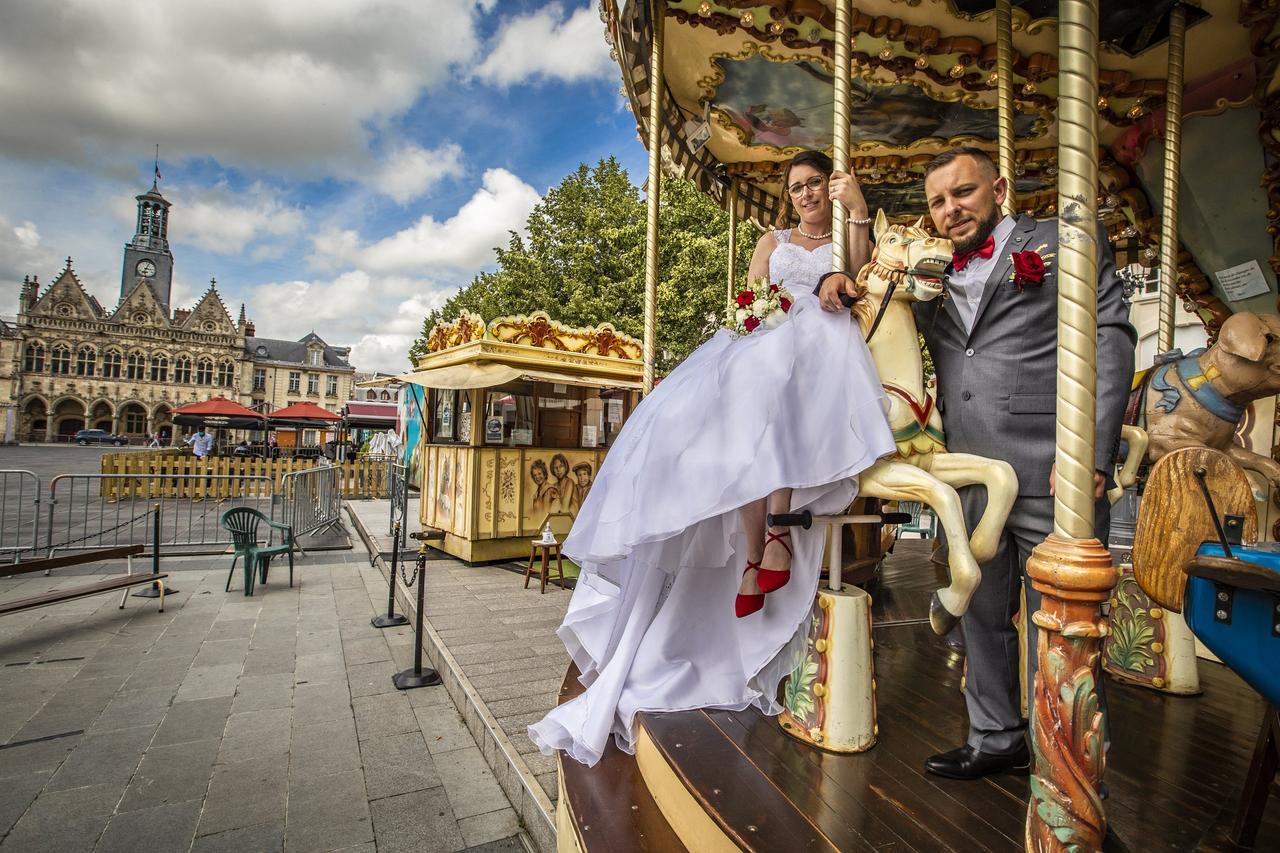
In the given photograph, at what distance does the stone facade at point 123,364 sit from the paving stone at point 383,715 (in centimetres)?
6778

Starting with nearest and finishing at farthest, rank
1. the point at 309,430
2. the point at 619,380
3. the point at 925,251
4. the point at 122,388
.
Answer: the point at 925,251, the point at 619,380, the point at 309,430, the point at 122,388

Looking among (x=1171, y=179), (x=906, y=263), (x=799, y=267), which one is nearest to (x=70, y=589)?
(x=799, y=267)

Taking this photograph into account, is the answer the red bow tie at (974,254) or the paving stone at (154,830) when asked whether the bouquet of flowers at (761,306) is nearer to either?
the red bow tie at (974,254)

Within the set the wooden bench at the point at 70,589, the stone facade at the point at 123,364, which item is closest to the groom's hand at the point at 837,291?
the wooden bench at the point at 70,589

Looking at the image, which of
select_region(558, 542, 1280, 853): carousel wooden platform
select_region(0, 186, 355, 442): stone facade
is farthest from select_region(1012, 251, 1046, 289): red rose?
select_region(0, 186, 355, 442): stone facade

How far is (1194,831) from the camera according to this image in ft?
5.75

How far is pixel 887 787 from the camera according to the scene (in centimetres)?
191

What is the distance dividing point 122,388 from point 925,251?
7463 centimetres

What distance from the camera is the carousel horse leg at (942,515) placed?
187 centimetres

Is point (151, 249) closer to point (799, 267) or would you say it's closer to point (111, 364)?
point (111, 364)

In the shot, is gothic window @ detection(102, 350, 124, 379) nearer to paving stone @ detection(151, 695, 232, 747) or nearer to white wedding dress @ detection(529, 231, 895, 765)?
paving stone @ detection(151, 695, 232, 747)

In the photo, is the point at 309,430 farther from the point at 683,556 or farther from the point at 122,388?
the point at 683,556

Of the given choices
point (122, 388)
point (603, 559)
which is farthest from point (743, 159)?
point (122, 388)

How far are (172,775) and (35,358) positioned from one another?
74504 mm
